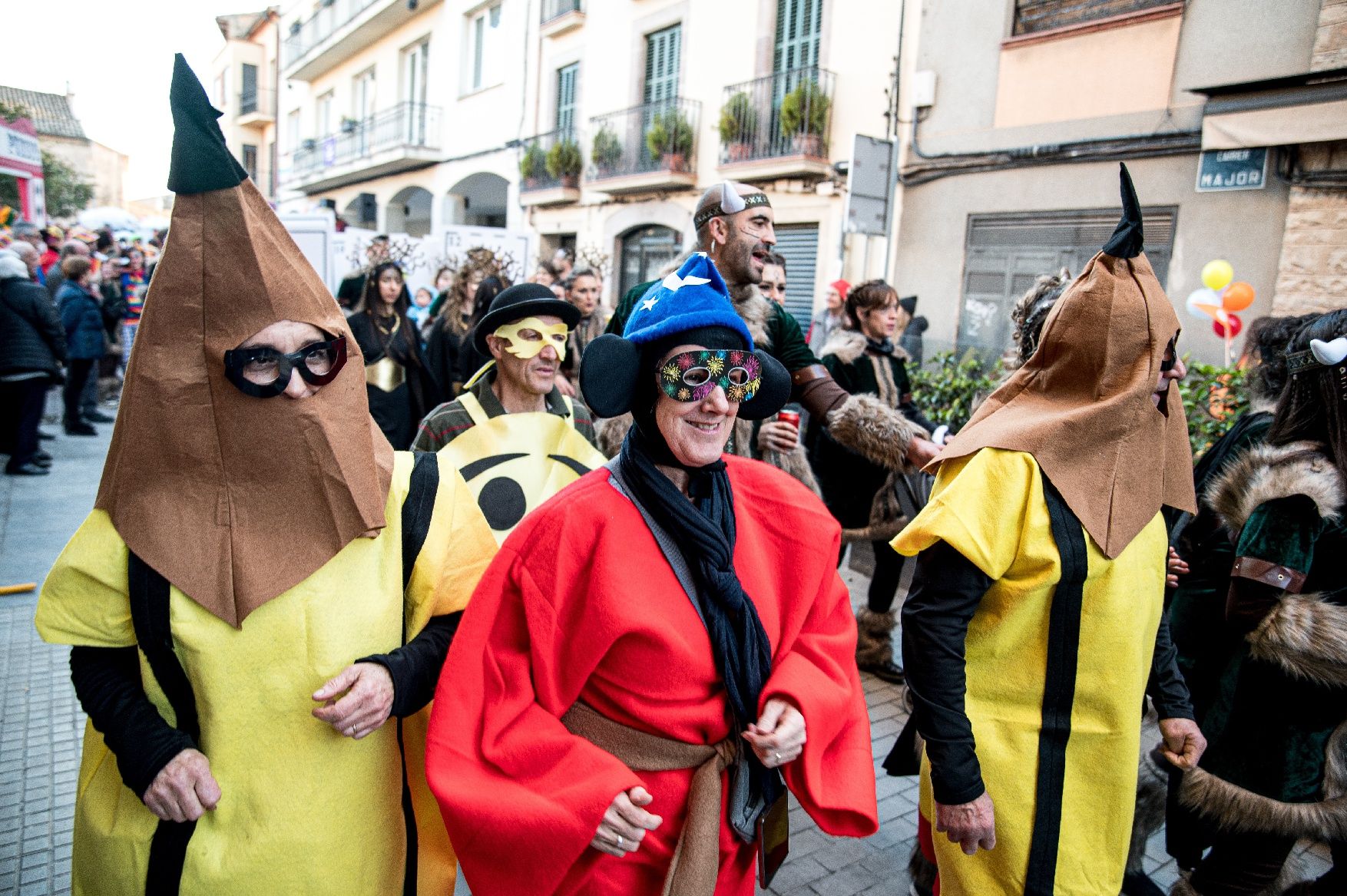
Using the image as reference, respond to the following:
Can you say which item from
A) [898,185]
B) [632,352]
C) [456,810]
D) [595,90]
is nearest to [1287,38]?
[898,185]

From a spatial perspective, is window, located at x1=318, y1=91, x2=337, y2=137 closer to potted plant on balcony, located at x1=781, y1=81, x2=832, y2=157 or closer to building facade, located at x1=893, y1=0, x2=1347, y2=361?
potted plant on balcony, located at x1=781, y1=81, x2=832, y2=157

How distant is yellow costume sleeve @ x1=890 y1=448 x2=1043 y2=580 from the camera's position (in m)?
2.00

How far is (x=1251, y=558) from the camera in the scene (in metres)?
2.44

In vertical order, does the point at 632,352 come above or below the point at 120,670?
above

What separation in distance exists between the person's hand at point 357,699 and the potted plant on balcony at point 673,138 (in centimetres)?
1474

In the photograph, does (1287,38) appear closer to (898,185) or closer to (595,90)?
(898,185)

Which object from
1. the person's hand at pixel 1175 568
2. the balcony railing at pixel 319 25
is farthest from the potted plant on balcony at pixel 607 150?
the person's hand at pixel 1175 568

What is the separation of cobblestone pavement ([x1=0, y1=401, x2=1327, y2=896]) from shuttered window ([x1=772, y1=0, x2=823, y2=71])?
11.4m

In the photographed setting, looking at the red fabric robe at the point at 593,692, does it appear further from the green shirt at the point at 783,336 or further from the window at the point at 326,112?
the window at the point at 326,112

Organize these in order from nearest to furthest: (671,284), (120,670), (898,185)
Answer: (120,670) → (671,284) → (898,185)

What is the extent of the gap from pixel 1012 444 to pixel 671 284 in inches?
34.1

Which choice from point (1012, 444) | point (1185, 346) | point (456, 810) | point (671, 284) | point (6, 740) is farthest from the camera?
point (1185, 346)

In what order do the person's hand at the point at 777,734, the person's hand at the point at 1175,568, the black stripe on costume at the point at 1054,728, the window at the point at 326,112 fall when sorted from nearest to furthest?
1. the person's hand at the point at 777,734
2. the black stripe on costume at the point at 1054,728
3. the person's hand at the point at 1175,568
4. the window at the point at 326,112

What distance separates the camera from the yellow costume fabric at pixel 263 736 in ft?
5.63
